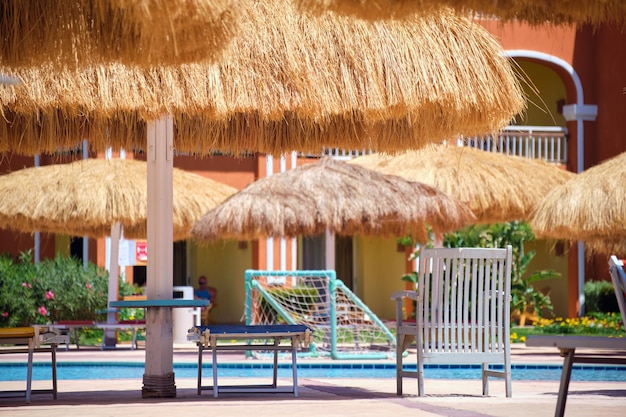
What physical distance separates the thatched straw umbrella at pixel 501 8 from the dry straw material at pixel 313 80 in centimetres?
241

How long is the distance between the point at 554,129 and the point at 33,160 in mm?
10320

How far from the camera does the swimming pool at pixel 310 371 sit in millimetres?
11289

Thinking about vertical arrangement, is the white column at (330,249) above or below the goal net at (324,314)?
above

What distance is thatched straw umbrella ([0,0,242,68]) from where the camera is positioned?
4637 mm

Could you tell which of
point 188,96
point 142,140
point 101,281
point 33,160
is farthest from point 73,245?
point 188,96

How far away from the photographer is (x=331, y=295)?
12.5 m

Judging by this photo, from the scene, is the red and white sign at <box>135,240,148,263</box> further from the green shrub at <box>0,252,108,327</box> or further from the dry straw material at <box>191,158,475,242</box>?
the dry straw material at <box>191,158,475,242</box>

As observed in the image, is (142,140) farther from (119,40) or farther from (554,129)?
(554,129)

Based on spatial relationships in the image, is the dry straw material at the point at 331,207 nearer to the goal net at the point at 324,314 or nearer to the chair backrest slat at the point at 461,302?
the goal net at the point at 324,314

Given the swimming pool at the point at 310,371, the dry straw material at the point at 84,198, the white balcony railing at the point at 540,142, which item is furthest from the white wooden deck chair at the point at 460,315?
the white balcony railing at the point at 540,142

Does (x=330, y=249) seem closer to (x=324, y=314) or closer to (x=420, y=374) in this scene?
(x=324, y=314)

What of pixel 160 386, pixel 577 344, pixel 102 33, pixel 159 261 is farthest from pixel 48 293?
pixel 577 344

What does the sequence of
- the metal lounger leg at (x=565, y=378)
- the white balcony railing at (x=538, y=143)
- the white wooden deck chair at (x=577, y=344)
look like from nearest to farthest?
1. the white wooden deck chair at (x=577, y=344)
2. the metal lounger leg at (x=565, y=378)
3. the white balcony railing at (x=538, y=143)

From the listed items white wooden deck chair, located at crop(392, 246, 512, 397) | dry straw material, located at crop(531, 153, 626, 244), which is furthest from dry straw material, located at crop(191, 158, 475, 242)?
white wooden deck chair, located at crop(392, 246, 512, 397)
